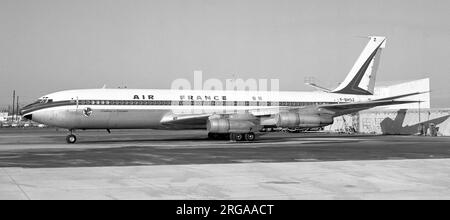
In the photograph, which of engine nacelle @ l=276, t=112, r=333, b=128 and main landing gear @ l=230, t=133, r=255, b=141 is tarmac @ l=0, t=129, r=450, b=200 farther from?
engine nacelle @ l=276, t=112, r=333, b=128

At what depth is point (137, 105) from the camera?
33.2m

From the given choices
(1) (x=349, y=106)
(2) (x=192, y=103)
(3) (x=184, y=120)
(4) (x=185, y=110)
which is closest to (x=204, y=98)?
(2) (x=192, y=103)

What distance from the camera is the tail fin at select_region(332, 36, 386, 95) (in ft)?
142

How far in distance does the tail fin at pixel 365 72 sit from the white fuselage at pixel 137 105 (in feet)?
23.2

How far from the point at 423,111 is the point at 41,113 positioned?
36345mm

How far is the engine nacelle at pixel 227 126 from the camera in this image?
31.4 m

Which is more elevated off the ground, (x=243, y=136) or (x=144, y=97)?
(x=144, y=97)

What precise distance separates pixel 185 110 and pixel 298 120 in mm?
7781

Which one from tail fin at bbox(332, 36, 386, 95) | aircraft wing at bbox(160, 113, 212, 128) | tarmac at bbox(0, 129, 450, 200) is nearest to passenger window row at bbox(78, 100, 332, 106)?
aircraft wing at bbox(160, 113, 212, 128)

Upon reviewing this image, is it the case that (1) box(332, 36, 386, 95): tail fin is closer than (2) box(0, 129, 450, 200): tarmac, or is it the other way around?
(2) box(0, 129, 450, 200): tarmac

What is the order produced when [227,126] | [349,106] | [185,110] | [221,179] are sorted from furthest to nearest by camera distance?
[349,106]
[185,110]
[227,126]
[221,179]

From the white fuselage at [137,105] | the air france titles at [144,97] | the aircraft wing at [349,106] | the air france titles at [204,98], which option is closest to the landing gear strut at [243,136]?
the white fuselage at [137,105]

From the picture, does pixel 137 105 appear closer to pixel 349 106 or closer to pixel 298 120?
pixel 298 120

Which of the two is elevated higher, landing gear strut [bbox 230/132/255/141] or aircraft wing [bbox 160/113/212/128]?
aircraft wing [bbox 160/113/212/128]
